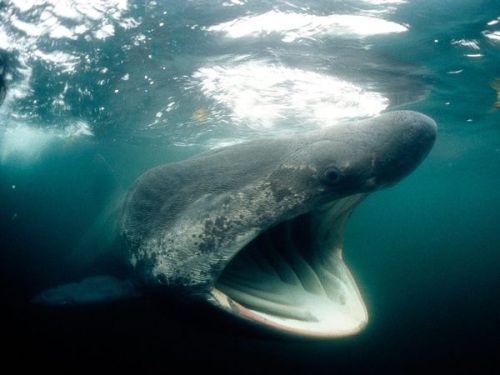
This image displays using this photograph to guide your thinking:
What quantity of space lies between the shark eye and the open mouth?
749mm

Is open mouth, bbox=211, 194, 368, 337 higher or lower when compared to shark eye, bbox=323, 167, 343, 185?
lower

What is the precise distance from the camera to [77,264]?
7742 millimetres

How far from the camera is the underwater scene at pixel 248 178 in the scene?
3.27m

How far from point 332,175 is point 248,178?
2.97ft

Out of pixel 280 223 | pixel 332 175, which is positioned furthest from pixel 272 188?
pixel 332 175

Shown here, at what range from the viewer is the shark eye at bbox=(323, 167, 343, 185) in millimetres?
3131

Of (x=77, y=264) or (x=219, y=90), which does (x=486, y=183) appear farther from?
(x=77, y=264)

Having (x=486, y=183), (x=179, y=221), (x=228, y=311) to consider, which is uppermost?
(x=179, y=221)

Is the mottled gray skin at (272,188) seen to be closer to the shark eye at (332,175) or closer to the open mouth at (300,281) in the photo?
the shark eye at (332,175)

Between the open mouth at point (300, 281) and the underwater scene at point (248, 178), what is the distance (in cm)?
2

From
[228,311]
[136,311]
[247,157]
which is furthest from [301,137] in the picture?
[136,311]

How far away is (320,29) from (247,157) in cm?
625

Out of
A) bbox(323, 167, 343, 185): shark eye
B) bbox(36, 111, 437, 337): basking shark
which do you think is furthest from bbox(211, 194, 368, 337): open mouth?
bbox(323, 167, 343, 185): shark eye

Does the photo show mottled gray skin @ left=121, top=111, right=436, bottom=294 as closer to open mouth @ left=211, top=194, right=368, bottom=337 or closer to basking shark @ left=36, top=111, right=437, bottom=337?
basking shark @ left=36, top=111, right=437, bottom=337
